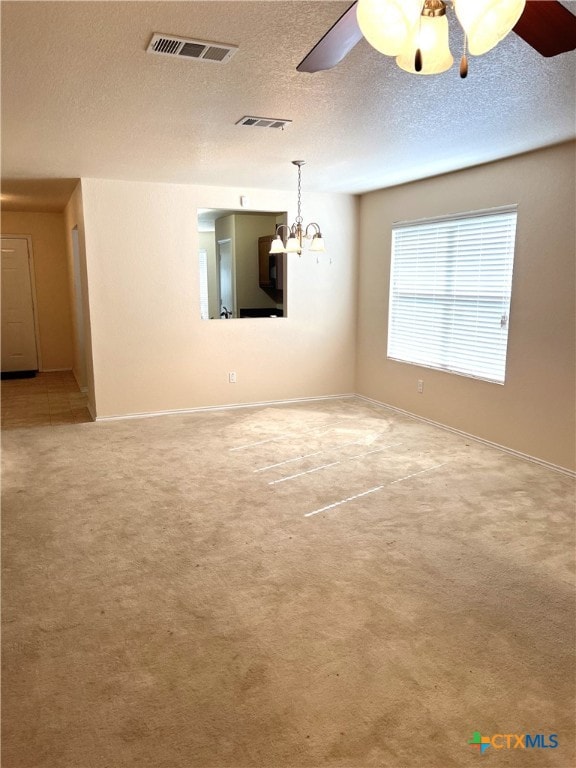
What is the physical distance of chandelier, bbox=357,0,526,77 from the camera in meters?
1.32

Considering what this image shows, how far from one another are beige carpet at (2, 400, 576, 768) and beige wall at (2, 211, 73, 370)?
4668 mm

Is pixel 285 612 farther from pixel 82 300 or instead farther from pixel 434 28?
pixel 82 300

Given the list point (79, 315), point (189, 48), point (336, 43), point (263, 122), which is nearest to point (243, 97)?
point (263, 122)

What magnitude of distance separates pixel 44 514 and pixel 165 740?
203 centimetres

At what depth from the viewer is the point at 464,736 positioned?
177 centimetres

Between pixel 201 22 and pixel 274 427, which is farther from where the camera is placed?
pixel 274 427

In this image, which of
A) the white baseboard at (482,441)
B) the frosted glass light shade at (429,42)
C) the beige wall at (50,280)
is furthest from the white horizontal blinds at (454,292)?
the beige wall at (50,280)

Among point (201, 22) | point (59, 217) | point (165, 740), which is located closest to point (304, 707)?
point (165, 740)

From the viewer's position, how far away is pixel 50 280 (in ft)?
27.6

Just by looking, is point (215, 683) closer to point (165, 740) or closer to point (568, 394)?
point (165, 740)

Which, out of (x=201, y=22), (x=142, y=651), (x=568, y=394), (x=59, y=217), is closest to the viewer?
(x=201, y=22)

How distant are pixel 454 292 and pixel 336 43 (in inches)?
145

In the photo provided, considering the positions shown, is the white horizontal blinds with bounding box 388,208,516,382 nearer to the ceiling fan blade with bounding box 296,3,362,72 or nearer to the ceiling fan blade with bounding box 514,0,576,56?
the ceiling fan blade with bounding box 514,0,576,56

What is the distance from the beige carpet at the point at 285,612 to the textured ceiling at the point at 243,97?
7.85ft
